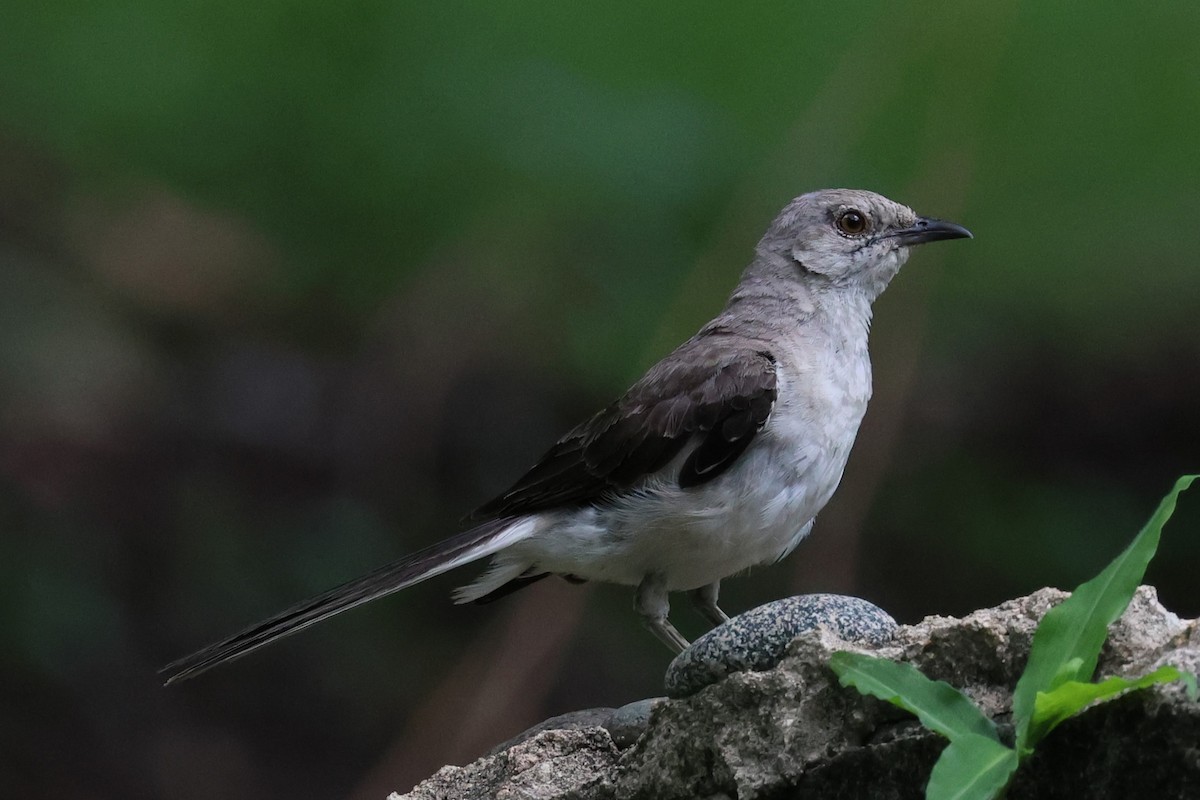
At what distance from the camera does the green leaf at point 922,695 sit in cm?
219

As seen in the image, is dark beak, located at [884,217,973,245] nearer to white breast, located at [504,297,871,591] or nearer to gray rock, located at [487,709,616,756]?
white breast, located at [504,297,871,591]

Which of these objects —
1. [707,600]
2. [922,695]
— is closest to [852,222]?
[707,600]

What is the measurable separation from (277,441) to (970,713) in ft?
12.9

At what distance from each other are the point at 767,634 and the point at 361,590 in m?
1.43

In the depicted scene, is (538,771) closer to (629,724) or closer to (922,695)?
(629,724)

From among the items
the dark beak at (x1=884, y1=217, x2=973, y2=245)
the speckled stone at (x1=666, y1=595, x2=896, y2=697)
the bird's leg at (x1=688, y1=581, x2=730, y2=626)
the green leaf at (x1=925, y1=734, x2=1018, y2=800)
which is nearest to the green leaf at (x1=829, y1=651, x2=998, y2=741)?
the green leaf at (x1=925, y1=734, x2=1018, y2=800)

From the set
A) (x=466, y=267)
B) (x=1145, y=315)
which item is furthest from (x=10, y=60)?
(x=1145, y=315)

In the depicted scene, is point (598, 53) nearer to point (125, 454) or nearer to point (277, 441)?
point (277, 441)

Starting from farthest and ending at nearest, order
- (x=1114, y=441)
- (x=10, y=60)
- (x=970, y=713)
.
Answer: (x=10, y=60) → (x=1114, y=441) → (x=970, y=713)

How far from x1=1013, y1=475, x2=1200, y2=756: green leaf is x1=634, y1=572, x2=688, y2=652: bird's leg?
2023mm

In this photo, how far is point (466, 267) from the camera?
18.6ft

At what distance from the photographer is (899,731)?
243cm

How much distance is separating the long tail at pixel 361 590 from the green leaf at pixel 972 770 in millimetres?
2093

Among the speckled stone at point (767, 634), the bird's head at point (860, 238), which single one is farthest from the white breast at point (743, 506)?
the speckled stone at point (767, 634)
